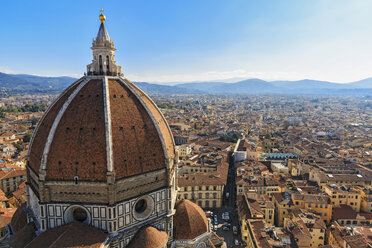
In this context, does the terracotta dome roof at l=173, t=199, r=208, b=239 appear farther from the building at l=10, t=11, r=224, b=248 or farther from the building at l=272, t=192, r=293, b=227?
the building at l=272, t=192, r=293, b=227

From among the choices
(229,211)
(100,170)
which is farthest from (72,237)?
(229,211)

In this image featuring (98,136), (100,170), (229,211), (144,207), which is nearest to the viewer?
(100,170)

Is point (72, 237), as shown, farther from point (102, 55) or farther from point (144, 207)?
point (102, 55)

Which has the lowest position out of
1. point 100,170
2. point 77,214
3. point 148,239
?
point 148,239

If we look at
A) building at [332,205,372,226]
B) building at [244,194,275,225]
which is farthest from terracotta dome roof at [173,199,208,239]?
building at [332,205,372,226]

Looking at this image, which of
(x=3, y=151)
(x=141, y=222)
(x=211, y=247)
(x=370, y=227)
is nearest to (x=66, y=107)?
(x=141, y=222)

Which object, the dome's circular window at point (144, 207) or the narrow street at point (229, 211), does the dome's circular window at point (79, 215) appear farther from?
the narrow street at point (229, 211)
